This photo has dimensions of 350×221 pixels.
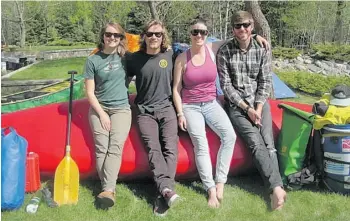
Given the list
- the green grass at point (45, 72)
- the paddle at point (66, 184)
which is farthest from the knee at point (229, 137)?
the green grass at point (45, 72)

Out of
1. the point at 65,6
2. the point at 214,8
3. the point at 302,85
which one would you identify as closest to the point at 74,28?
the point at 65,6

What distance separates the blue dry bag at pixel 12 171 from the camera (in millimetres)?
3314

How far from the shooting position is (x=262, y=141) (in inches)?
155

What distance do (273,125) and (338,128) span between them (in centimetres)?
80

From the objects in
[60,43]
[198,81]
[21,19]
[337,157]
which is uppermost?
[21,19]

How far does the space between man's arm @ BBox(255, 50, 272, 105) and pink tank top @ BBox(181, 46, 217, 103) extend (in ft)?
1.58

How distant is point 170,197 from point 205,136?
76cm

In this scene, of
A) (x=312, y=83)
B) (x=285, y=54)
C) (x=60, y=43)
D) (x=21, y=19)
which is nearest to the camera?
(x=312, y=83)

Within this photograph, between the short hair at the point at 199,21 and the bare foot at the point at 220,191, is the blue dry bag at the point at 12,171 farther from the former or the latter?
the short hair at the point at 199,21

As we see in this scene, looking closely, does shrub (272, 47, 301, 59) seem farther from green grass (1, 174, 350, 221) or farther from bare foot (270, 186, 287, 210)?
bare foot (270, 186, 287, 210)

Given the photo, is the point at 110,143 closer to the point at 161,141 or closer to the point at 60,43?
the point at 161,141

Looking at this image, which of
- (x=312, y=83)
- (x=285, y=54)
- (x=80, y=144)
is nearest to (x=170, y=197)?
(x=80, y=144)

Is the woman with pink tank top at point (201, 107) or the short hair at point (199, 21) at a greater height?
the short hair at point (199, 21)

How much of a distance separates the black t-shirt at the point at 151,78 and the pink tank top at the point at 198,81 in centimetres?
17
